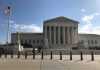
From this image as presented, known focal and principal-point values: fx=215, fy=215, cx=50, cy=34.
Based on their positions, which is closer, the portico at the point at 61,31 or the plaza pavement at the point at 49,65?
the plaza pavement at the point at 49,65

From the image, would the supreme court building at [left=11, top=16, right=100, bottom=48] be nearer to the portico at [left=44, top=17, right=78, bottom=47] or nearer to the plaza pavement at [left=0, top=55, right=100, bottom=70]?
the portico at [left=44, top=17, right=78, bottom=47]

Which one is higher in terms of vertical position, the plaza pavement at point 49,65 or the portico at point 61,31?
the portico at point 61,31

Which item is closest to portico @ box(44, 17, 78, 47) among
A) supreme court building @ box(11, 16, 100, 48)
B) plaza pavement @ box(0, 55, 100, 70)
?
supreme court building @ box(11, 16, 100, 48)

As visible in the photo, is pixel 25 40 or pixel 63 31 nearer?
pixel 63 31

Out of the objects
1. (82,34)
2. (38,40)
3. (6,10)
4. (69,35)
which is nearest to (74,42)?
(69,35)

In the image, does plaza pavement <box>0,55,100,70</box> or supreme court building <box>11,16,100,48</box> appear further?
supreme court building <box>11,16,100,48</box>

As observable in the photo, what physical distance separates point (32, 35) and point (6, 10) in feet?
310

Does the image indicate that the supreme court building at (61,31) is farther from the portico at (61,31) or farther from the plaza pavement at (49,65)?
the plaza pavement at (49,65)

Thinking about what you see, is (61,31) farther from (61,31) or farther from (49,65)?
(49,65)

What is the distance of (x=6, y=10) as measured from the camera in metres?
41.3

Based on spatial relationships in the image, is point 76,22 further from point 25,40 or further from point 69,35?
point 25,40

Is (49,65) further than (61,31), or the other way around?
(61,31)

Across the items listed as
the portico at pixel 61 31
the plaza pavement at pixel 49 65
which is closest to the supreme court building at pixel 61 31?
→ the portico at pixel 61 31

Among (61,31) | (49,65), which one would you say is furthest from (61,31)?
(49,65)
